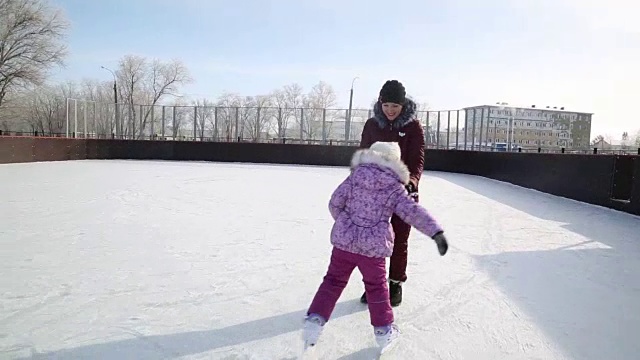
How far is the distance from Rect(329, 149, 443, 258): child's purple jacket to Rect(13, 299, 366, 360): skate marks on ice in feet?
2.38

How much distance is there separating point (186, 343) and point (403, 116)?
6.10ft

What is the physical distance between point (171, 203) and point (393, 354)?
18.7 ft

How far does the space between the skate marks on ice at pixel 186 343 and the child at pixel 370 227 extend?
0.42m

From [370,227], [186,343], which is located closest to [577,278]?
[370,227]

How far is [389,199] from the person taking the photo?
213cm

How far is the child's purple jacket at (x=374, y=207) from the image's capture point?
83.1 inches

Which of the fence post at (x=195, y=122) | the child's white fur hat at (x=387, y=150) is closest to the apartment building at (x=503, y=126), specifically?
the fence post at (x=195, y=122)

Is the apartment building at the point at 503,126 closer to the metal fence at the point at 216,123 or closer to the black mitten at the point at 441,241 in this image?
the metal fence at the point at 216,123

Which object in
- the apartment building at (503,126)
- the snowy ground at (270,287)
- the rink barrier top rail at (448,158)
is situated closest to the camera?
the snowy ground at (270,287)

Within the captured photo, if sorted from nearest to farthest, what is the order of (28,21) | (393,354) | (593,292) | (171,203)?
(393,354) → (593,292) → (171,203) → (28,21)

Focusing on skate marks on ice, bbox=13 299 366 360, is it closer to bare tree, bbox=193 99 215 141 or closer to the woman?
the woman

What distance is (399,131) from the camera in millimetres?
2725

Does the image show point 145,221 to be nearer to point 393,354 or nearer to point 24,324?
point 24,324

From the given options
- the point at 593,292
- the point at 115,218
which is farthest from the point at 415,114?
the point at 115,218
